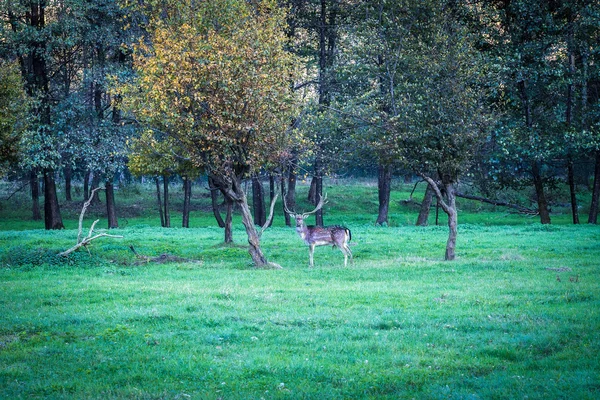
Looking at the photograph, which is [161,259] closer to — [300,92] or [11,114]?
[11,114]

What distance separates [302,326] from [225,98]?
1101cm

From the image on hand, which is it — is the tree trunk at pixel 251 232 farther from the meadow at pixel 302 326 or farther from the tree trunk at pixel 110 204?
the tree trunk at pixel 110 204

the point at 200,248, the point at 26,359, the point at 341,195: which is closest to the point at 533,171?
the point at 200,248

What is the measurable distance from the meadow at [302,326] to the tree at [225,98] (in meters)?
4.21

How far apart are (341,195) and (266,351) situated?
56299 millimetres

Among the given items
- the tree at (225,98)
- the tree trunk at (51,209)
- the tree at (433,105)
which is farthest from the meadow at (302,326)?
the tree trunk at (51,209)

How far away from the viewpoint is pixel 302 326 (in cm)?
1388

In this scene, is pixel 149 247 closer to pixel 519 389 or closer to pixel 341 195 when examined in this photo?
pixel 519 389

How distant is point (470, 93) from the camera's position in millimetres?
24188

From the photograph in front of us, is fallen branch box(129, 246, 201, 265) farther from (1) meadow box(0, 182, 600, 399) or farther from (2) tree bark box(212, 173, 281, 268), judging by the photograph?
(2) tree bark box(212, 173, 281, 268)

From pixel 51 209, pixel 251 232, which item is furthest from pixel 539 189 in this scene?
pixel 51 209

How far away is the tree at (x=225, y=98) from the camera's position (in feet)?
73.5

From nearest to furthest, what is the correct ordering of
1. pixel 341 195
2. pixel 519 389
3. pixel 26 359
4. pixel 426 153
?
pixel 519 389 → pixel 26 359 → pixel 426 153 → pixel 341 195

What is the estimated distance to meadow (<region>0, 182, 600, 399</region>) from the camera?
10039 millimetres
